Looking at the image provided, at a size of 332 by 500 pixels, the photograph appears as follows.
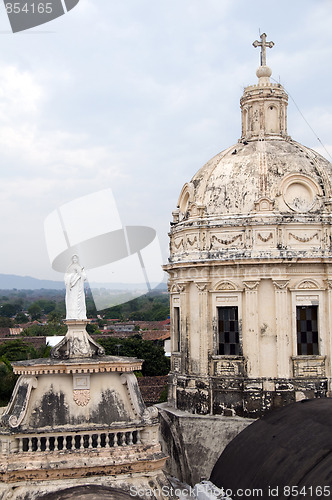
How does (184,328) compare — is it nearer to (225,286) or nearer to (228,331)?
(228,331)

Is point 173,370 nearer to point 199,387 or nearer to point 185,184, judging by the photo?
point 199,387

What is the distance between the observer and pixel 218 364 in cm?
2055

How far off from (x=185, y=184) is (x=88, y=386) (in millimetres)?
10117

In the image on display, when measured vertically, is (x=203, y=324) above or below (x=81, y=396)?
above

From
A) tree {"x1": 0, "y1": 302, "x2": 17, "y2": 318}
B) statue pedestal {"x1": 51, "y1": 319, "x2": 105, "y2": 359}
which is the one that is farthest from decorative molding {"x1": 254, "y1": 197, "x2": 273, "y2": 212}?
tree {"x1": 0, "y1": 302, "x2": 17, "y2": 318}

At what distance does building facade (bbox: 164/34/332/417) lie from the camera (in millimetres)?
20047

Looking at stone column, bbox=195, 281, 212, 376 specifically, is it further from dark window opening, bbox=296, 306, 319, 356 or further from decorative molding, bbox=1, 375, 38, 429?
decorative molding, bbox=1, 375, 38, 429

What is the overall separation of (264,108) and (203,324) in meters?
7.97

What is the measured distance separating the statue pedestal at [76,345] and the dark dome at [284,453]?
15.8 feet

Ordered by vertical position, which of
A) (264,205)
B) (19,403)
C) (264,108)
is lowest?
(19,403)

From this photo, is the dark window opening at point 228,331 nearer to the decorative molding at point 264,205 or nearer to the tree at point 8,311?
the decorative molding at point 264,205

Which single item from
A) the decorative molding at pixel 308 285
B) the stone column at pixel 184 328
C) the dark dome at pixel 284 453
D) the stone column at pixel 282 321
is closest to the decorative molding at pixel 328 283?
the decorative molding at pixel 308 285

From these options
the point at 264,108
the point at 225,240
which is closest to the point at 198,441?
the point at 225,240

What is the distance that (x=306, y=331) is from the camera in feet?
67.2
